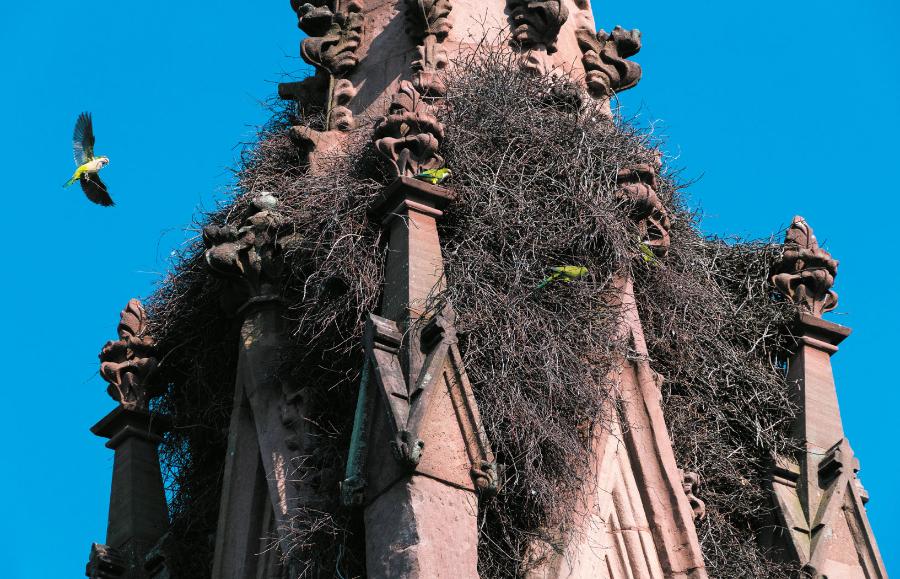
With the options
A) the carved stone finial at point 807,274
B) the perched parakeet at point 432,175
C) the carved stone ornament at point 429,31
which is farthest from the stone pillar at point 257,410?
the carved stone finial at point 807,274

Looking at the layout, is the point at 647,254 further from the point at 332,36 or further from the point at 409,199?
the point at 332,36

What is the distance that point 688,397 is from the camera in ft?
39.4

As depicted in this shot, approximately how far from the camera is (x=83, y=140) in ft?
42.4

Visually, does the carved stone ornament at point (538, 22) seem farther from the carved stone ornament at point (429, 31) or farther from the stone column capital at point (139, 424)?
the stone column capital at point (139, 424)

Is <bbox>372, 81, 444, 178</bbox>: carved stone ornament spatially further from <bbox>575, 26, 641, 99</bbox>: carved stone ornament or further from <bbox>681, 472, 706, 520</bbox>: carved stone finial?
<bbox>681, 472, 706, 520</bbox>: carved stone finial

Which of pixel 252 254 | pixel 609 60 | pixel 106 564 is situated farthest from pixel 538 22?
pixel 106 564

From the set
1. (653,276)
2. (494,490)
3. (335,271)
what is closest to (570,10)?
(653,276)

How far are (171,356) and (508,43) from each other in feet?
7.66

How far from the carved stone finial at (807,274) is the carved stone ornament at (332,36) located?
8.07 ft

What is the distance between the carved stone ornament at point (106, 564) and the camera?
1205 cm

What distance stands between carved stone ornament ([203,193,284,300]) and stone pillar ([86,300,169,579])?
1.14 metres

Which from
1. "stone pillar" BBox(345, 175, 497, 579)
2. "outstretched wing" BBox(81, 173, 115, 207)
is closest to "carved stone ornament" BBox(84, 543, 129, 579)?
"outstretched wing" BBox(81, 173, 115, 207)

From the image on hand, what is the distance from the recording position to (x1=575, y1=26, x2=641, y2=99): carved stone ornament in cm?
1253

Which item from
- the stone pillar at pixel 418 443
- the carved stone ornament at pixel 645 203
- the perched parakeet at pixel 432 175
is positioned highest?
the carved stone ornament at pixel 645 203
